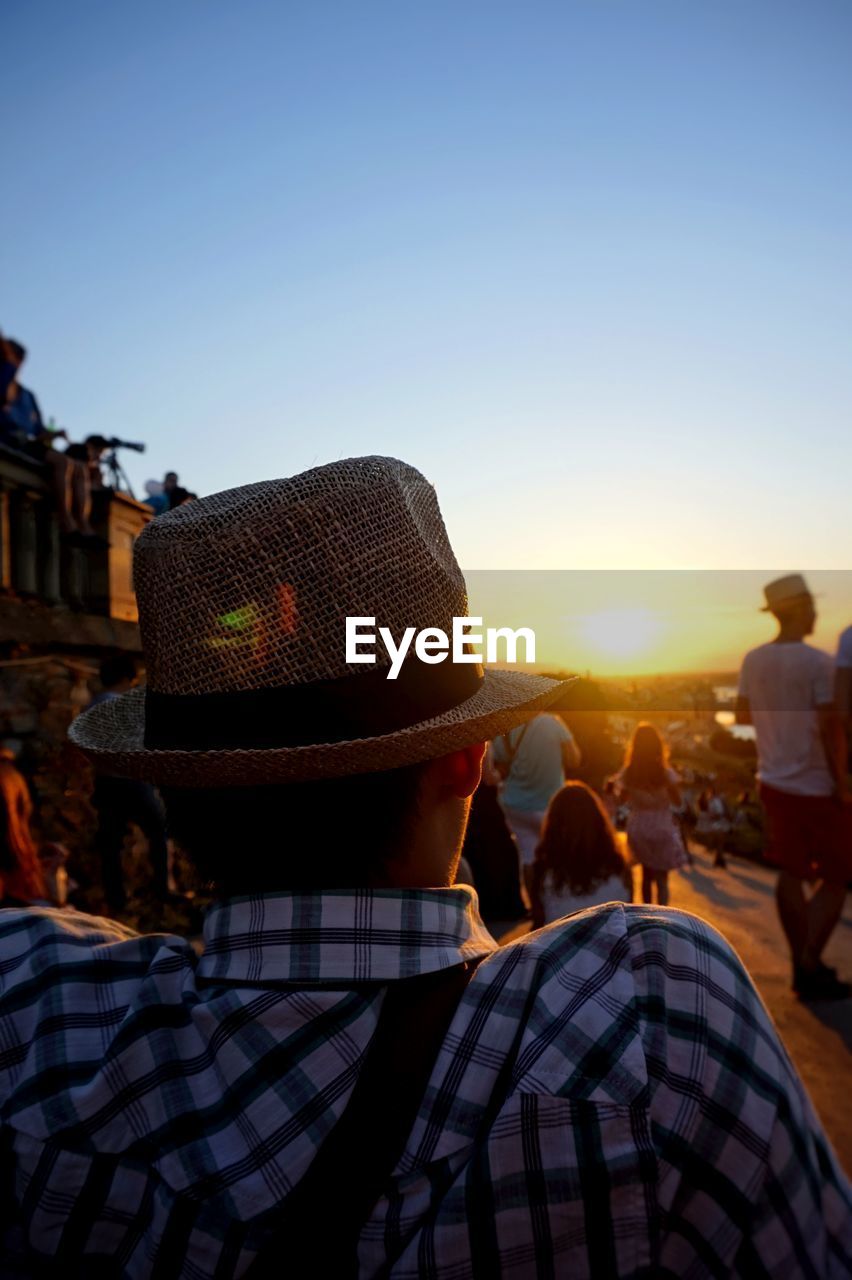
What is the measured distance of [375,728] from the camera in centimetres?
108

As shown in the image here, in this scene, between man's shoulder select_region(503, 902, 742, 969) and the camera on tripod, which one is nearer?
man's shoulder select_region(503, 902, 742, 969)

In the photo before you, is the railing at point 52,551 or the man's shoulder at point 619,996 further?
the railing at point 52,551

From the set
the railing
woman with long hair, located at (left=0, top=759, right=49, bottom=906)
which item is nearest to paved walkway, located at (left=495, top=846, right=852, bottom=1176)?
woman with long hair, located at (left=0, top=759, right=49, bottom=906)

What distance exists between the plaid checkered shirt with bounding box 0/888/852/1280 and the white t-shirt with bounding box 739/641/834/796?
3816 millimetres

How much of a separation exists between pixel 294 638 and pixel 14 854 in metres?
3.27

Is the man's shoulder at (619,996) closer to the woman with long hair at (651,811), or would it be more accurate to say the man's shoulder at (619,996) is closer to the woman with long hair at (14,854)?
the woman with long hair at (14,854)

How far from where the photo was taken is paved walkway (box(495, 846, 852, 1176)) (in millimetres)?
3557

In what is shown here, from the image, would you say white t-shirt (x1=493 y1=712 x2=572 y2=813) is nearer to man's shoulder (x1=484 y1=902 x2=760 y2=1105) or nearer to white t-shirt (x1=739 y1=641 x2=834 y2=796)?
white t-shirt (x1=739 y1=641 x2=834 y2=796)

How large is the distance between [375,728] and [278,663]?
5.8 inches

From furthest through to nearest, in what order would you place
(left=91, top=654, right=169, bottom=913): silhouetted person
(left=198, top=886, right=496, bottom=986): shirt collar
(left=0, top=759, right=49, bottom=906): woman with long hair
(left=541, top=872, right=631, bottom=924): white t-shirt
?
1. (left=91, top=654, right=169, bottom=913): silhouetted person
2. (left=541, top=872, right=631, bottom=924): white t-shirt
3. (left=0, top=759, right=49, bottom=906): woman with long hair
4. (left=198, top=886, right=496, bottom=986): shirt collar

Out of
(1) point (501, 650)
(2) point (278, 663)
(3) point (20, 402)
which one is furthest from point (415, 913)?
(3) point (20, 402)

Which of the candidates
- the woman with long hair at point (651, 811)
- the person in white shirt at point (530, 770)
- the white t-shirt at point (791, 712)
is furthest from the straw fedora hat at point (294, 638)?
the woman with long hair at point (651, 811)

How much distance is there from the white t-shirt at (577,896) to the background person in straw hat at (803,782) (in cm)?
81

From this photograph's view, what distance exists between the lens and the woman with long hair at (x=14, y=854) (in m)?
3.73
